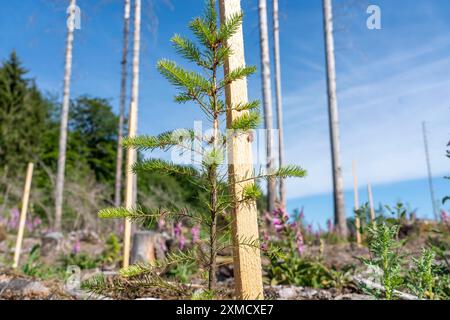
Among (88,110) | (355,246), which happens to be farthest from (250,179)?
(88,110)

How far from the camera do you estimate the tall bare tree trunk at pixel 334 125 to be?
10.4 metres

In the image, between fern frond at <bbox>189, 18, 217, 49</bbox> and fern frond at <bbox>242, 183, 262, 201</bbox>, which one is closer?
fern frond at <bbox>242, 183, 262, 201</bbox>

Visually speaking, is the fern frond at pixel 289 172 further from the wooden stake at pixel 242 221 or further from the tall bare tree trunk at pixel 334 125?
the tall bare tree trunk at pixel 334 125

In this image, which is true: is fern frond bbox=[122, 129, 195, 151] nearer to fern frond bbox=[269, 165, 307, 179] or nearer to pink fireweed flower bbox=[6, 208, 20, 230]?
fern frond bbox=[269, 165, 307, 179]

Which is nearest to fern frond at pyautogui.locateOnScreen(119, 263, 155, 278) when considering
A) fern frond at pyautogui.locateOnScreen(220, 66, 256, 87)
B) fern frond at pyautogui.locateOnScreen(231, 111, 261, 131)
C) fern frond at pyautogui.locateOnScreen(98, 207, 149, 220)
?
fern frond at pyautogui.locateOnScreen(98, 207, 149, 220)

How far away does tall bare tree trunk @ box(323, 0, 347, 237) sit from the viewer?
34.1 ft

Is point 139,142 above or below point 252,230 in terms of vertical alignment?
above

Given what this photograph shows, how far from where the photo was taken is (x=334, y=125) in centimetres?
1077

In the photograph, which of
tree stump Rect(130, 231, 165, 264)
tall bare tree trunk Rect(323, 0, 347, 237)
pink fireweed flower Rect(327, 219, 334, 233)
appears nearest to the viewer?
tree stump Rect(130, 231, 165, 264)

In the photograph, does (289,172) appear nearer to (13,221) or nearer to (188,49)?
(188,49)

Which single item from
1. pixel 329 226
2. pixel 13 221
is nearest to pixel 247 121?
pixel 329 226
